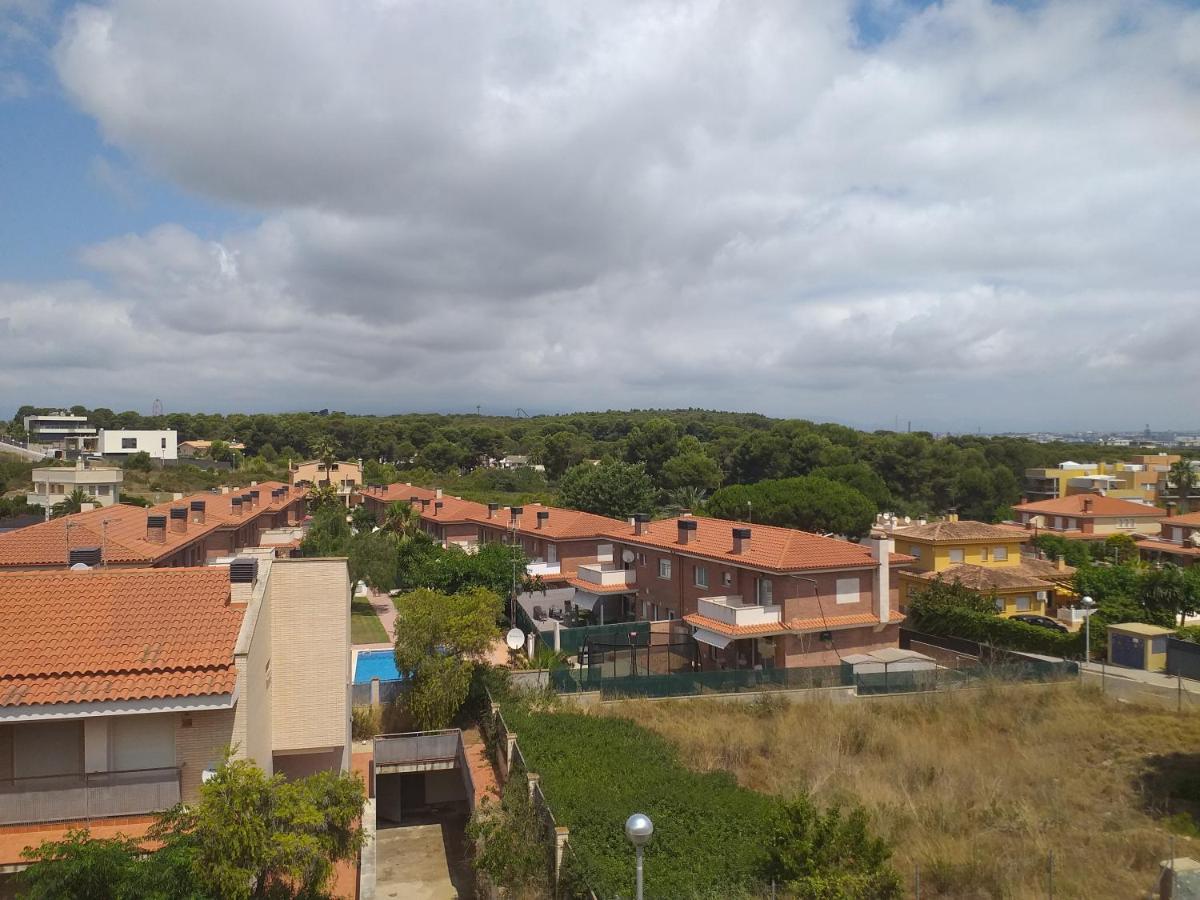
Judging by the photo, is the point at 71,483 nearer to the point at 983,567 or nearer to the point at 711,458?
the point at 711,458

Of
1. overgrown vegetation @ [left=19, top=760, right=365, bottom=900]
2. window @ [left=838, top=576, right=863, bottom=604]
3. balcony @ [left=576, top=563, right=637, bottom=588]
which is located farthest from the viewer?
balcony @ [left=576, top=563, right=637, bottom=588]

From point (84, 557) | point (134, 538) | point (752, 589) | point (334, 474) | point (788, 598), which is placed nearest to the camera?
point (84, 557)

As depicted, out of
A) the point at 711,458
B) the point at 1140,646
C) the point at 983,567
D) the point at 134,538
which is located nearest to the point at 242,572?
the point at 134,538

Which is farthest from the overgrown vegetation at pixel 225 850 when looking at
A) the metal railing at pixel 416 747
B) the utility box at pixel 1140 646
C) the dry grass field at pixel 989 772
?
the utility box at pixel 1140 646

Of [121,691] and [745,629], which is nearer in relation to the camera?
[121,691]

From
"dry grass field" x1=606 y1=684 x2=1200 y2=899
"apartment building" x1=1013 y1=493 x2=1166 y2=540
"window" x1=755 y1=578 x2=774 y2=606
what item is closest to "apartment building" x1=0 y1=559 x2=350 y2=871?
"dry grass field" x1=606 y1=684 x2=1200 y2=899

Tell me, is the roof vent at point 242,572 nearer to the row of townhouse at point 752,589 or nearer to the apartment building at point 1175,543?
the row of townhouse at point 752,589

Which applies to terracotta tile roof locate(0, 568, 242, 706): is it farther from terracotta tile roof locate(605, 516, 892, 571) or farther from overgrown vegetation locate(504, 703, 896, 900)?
terracotta tile roof locate(605, 516, 892, 571)

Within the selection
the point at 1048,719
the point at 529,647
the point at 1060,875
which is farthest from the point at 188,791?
the point at 1048,719
